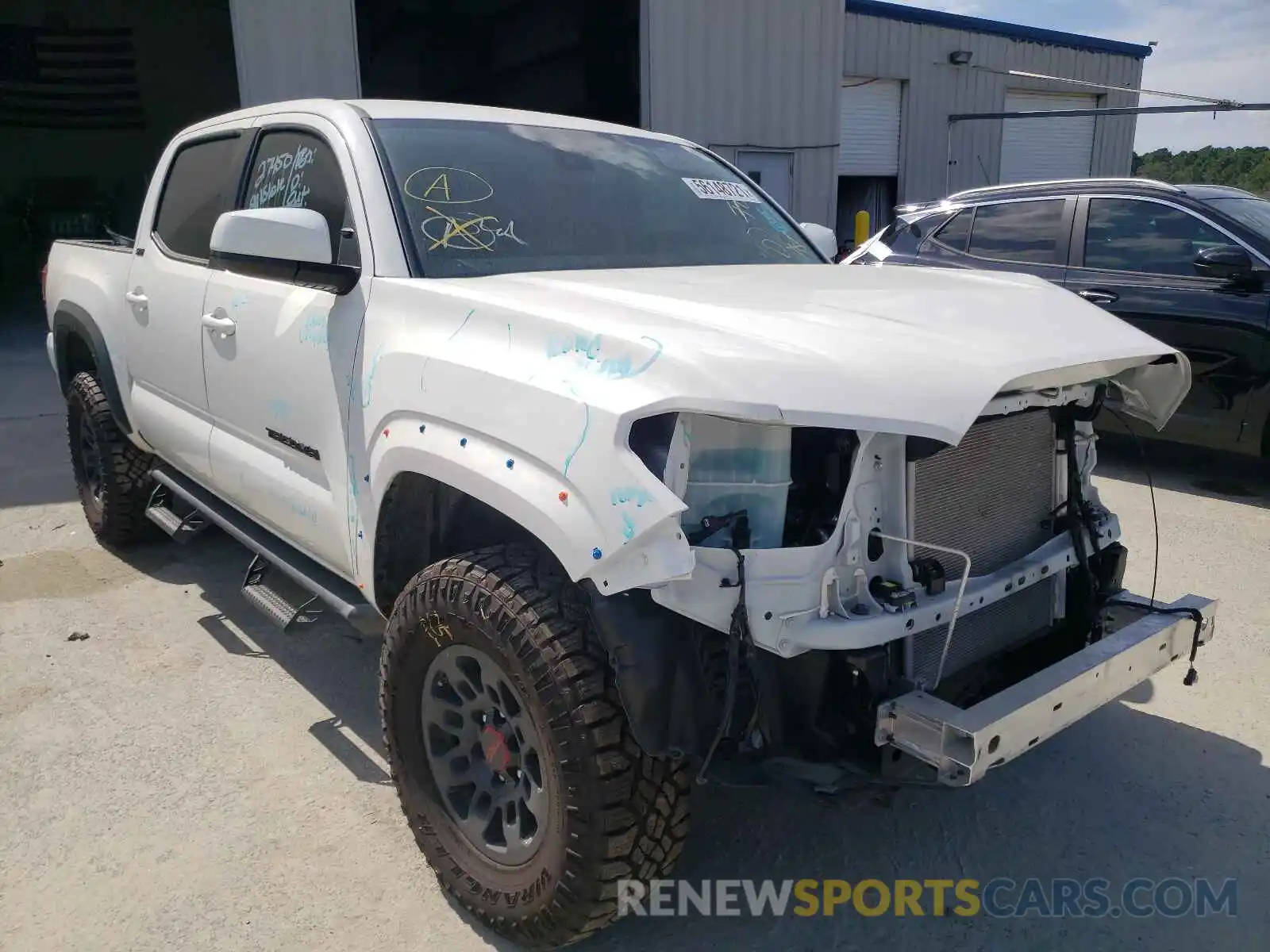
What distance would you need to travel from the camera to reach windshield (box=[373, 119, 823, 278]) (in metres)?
2.83

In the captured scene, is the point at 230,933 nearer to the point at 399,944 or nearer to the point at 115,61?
the point at 399,944

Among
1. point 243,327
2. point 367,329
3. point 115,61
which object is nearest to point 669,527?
point 367,329

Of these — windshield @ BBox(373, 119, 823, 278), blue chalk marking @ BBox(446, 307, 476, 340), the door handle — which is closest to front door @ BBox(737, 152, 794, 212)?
windshield @ BBox(373, 119, 823, 278)

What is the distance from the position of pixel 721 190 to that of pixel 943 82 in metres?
14.6

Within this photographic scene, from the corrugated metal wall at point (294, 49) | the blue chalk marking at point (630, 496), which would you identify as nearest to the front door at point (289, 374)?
the blue chalk marking at point (630, 496)

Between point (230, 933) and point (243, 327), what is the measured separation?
1.83 meters

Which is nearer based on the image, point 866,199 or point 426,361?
point 426,361

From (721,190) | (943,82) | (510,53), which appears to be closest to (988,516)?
(721,190)

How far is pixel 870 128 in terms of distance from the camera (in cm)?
1582

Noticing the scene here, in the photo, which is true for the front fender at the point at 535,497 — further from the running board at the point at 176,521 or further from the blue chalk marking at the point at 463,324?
the running board at the point at 176,521

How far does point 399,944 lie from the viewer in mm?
2404

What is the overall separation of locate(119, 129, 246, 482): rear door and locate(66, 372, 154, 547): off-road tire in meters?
0.44

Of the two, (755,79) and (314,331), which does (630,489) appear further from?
(755,79)

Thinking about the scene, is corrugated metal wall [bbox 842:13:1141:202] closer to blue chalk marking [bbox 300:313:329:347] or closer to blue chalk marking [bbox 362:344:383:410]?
blue chalk marking [bbox 300:313:329:347]
